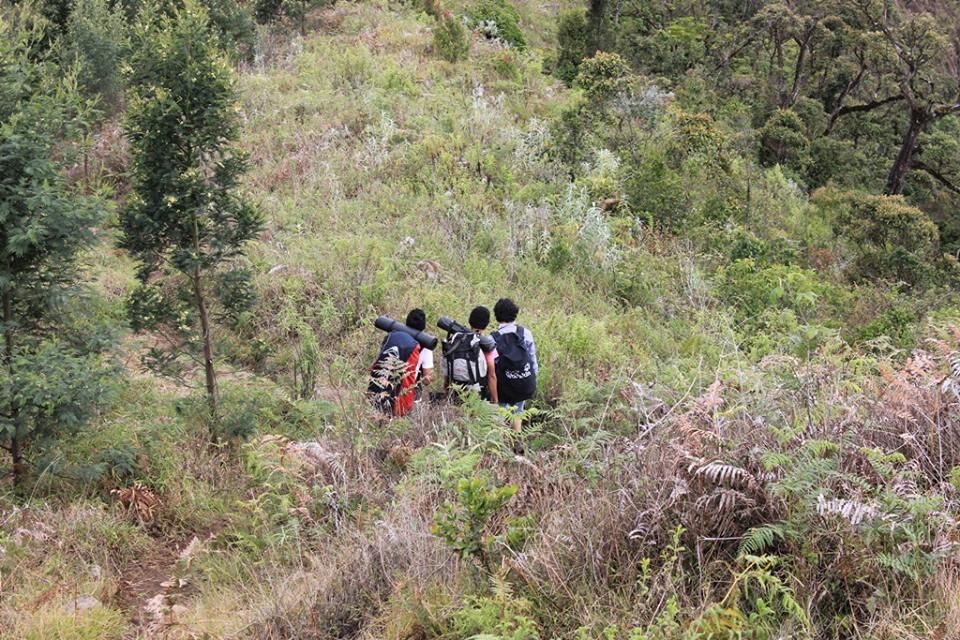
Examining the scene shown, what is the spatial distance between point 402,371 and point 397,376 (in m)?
0.06

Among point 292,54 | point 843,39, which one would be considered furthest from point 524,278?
point 843,39

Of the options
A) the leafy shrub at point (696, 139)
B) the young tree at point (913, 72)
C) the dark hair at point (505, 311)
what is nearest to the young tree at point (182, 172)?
the dark hair at point (505, 311)

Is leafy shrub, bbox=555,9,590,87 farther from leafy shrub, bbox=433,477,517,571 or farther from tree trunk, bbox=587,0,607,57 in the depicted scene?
leafy shrub, bbox=433,477,517,571

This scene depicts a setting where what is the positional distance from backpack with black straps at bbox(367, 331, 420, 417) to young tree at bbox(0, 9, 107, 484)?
2.11m

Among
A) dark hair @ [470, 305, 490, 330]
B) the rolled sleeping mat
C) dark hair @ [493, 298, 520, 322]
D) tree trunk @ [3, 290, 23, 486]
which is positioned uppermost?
dark hair @ [493, 298, 520, 322]

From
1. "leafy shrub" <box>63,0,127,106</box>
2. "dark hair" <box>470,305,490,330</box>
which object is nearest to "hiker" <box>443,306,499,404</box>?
"dark hair" <box>470,305,490,330</box>

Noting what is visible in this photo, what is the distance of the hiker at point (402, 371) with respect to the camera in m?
6.26

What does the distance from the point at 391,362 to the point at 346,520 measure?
159cm

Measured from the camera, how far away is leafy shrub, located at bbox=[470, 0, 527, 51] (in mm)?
22422

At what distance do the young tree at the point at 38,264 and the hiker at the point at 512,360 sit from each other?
317 centimetres

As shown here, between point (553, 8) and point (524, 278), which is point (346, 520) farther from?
point (553, 8)

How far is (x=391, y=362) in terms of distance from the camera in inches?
239

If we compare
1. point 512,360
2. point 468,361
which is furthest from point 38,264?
point 512,360

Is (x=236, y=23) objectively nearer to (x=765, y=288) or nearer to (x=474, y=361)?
(x=765, y=288)
